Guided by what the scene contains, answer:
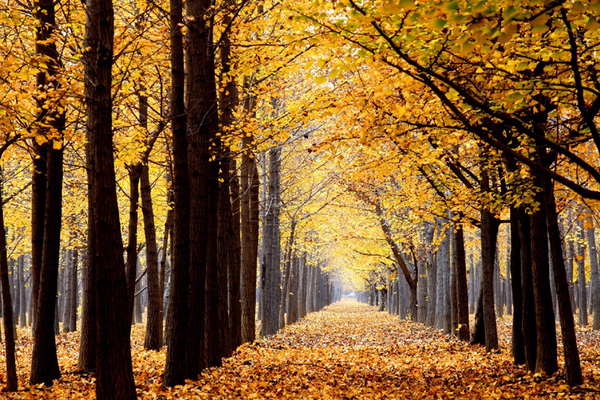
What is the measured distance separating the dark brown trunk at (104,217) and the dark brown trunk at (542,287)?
606 cm

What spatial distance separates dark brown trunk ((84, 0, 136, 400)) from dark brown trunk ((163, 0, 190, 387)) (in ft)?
5.61

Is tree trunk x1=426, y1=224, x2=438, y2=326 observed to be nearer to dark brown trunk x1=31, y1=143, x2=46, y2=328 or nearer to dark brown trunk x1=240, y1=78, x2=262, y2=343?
dark brown trunk x1=240, y1=78, x2=262, y2=343

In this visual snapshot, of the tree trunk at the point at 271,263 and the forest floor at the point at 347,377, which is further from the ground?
the tree trunk at the point at 271,263

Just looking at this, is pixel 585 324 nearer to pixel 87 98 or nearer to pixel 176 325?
pixel 176 325

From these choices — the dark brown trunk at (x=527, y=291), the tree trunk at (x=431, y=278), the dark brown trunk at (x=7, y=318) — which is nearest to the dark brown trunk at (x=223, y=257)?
the dark brown trunk at (x=7, y=318)

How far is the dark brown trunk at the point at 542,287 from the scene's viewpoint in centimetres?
721

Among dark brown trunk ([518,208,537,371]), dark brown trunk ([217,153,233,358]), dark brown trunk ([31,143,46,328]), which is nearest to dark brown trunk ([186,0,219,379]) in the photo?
dark brown trunk ([217,153,233,358])

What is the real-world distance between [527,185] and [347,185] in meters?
10.9

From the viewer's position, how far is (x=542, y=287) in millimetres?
7223

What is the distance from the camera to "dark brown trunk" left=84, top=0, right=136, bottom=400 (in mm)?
5078

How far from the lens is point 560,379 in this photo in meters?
7.18

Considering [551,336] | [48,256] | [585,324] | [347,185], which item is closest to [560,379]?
[551,336]

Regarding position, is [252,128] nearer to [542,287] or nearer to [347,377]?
[347,377]

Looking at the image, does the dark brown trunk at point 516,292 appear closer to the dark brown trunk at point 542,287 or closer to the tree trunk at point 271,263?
the dark brown trunk at point 542,287
